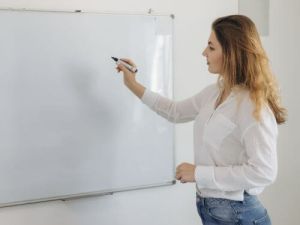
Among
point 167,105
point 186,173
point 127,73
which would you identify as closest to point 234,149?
point 186,173

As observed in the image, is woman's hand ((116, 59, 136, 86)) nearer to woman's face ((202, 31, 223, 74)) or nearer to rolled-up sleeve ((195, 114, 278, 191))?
woman's face ((202, 31, 223, 74))

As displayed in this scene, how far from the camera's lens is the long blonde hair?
1.59 m

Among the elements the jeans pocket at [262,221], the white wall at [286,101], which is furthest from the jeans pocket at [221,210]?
the white wall at [286,101]

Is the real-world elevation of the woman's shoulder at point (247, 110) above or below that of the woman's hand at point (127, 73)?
below

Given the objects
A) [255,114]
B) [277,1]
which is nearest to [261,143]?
[255,114]

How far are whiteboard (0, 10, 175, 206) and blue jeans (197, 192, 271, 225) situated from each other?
0.67 m

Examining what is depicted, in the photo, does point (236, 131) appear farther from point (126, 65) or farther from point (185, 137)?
point (185, 137)

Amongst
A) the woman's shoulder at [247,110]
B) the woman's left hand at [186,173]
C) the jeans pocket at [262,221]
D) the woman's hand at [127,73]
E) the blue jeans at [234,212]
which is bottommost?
the jeans pocket at [262,221]

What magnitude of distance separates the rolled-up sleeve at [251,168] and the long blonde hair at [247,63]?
2.5 inches

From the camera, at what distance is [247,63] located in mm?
1593

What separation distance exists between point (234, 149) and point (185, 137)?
2.69ft

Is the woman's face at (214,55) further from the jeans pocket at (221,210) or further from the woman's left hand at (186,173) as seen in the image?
the jeans pocket at (221,210)

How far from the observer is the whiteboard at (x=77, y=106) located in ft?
6.58

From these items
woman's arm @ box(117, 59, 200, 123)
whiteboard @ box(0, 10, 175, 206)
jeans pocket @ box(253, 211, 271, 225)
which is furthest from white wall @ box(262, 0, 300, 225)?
jeans pocket @ box(253, 211, 271, 225)
